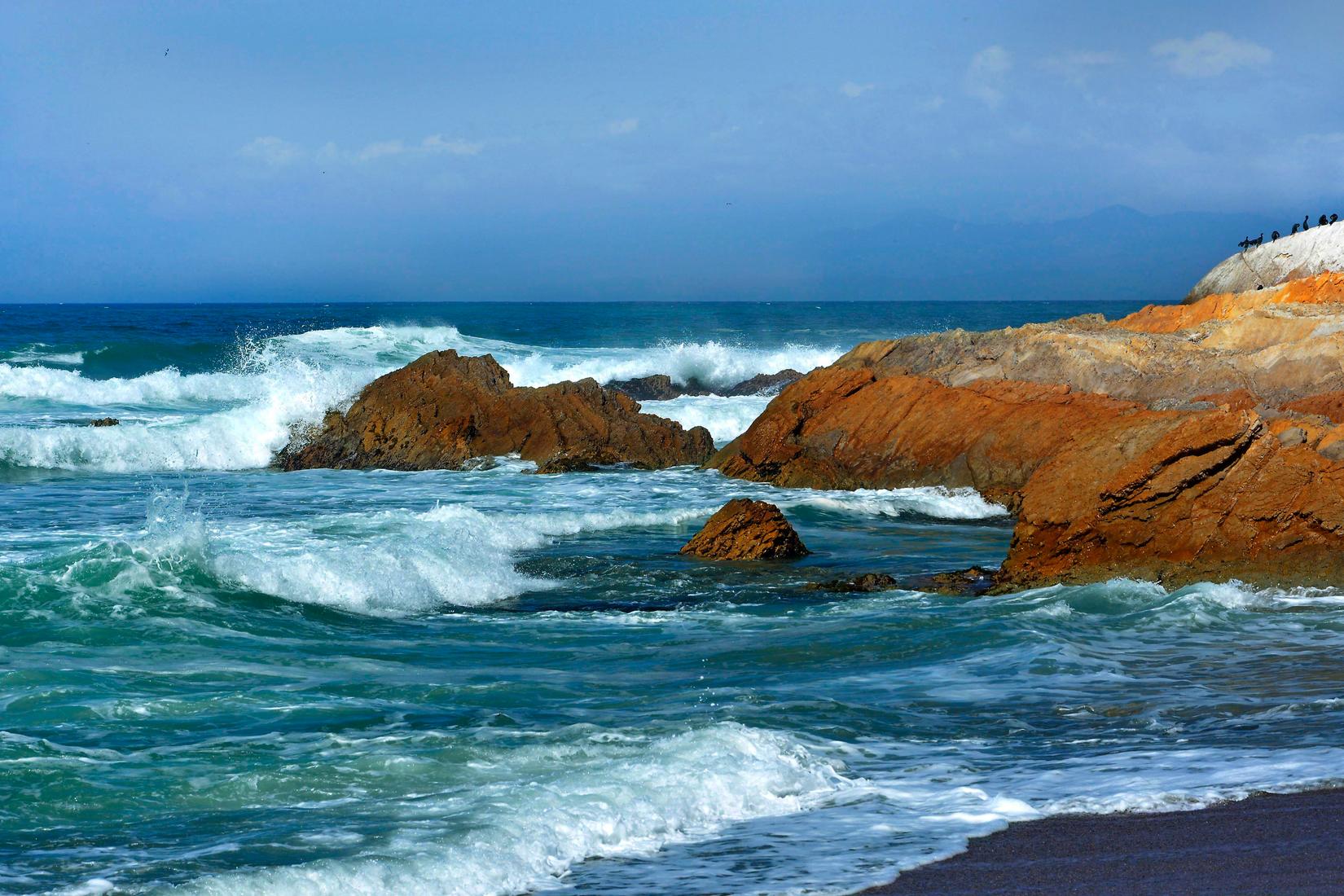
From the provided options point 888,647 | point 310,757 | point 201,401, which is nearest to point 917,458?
point 888,647

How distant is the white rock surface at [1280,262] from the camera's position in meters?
30.4

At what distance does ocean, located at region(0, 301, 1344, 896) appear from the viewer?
5.09m

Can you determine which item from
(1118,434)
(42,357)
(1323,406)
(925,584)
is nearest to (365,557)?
(925,584)

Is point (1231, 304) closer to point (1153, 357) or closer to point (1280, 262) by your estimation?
point (1153, 357)

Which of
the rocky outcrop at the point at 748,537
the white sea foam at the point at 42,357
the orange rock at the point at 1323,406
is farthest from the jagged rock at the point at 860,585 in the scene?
the white sea foam at the point at 42,357

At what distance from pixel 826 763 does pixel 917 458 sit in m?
10.8

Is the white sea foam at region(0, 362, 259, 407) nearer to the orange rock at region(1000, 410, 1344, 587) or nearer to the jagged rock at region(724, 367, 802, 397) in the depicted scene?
the jagged rock at region(724, 367, 802, 397)

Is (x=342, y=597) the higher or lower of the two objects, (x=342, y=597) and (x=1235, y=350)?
the lower

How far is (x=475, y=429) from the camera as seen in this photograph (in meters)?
20.0

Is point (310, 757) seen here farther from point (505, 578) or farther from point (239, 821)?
point (505, 578)

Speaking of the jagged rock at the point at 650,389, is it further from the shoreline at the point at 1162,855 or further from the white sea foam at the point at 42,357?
the shoreline at the point at 1162,855

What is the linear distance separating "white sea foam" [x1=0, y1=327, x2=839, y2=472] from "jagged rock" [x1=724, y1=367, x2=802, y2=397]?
240 cm

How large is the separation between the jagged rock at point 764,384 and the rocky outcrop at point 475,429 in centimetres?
1128

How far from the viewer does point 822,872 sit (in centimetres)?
471
